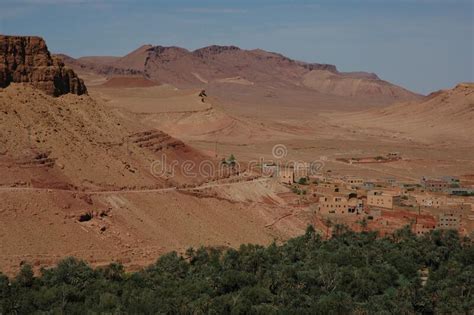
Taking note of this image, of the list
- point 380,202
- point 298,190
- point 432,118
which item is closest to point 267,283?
point 380,202

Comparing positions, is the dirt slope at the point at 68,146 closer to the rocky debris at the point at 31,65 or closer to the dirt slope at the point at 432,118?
the rocky debris at the point at 31,65

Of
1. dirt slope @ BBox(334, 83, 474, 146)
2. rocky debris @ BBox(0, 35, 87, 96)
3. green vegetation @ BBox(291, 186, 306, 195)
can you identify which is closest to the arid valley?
rocky debris @ BBox(0, 35, 87, 96)

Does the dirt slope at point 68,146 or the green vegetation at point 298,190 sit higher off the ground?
the dirt slope at point 68,146

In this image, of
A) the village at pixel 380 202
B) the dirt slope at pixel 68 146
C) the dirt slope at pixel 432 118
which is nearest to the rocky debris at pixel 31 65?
the dirt slope at pixel 68 146

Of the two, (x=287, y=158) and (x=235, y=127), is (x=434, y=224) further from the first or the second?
(x=235, y=127)

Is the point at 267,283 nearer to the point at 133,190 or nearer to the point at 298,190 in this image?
the point at 133,190

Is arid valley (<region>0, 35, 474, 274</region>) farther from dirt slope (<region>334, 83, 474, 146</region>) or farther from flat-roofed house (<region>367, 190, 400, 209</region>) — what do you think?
dirt slope (<region>334, 83, 474, 146</region>)

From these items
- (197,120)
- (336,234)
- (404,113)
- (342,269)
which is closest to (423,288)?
(342,269)
